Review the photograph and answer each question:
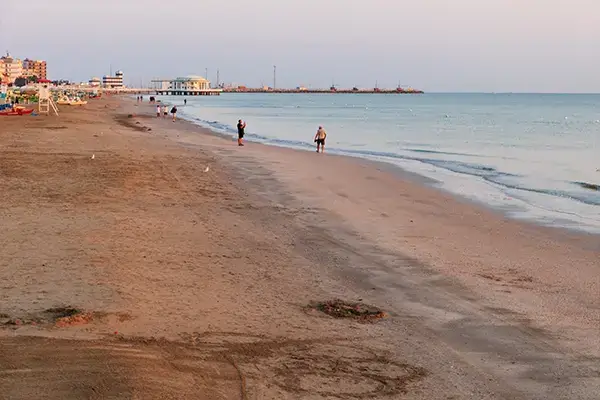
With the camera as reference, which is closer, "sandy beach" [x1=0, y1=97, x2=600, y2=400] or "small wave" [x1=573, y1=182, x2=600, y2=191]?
"sandy beach" [x1=0, y1=97, x2=600, y2=400]

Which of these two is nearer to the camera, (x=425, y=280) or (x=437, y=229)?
(x=425, y=280)

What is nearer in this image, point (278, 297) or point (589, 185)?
point (278, 297)

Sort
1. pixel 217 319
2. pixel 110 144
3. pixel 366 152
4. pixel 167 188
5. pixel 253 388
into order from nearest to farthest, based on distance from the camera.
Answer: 1. pixel 253 388
2. pixel 217 319
3. pixel 167 188
4. pixel 110 144
5. pixel 366 152

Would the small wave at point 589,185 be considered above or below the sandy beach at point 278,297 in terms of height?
below

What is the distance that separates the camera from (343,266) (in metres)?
10.7

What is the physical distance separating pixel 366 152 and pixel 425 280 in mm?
27148

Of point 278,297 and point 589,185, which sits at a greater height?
point 278,297

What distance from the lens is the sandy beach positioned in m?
6.14

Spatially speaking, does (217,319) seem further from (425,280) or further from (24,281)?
(425,280)

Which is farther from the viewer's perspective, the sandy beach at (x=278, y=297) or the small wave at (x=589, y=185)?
the small wave at (x=589, y=185)

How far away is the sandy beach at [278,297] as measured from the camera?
6137mm

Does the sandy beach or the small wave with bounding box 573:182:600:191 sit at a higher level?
the sandy beach

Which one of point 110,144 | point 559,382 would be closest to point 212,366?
point 559,382

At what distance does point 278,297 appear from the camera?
877 cm
